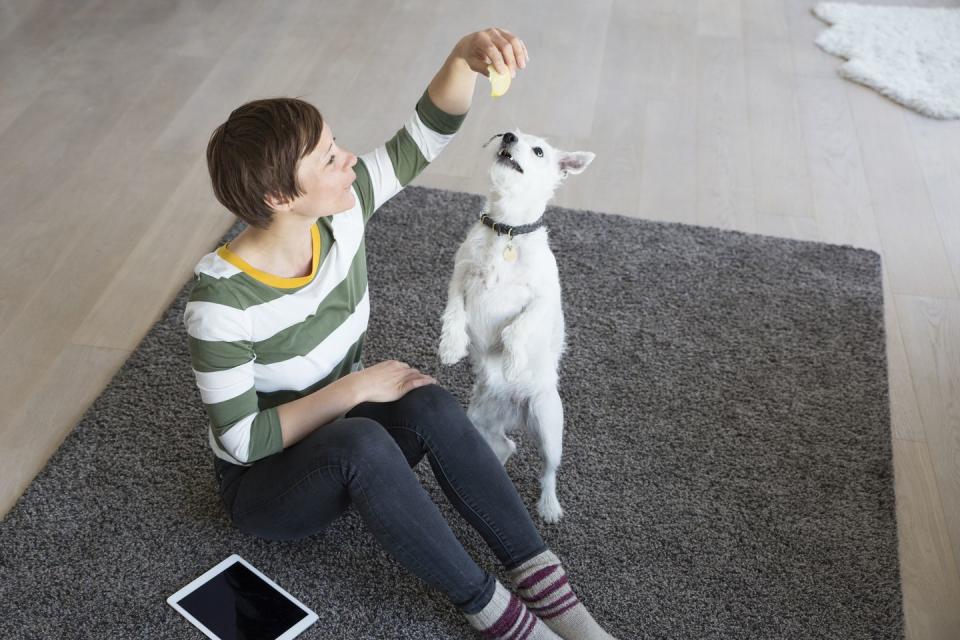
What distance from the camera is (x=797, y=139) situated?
9.78 feet

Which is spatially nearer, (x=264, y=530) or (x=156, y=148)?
(x=264, y=530)

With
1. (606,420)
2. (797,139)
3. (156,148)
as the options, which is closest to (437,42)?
(156,148)

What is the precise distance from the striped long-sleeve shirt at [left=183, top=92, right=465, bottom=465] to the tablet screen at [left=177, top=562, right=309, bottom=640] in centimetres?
27

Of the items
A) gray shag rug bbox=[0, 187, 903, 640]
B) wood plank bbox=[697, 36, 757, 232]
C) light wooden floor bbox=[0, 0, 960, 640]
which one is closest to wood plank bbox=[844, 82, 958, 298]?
light wooden floor bbox=[0, 0, 960, 640]

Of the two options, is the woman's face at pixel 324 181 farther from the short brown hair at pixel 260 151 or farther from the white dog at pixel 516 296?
the white dog at pixel 516 296

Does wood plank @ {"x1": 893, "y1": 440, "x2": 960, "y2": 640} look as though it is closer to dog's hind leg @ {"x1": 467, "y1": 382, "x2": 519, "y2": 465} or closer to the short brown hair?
dog's hind leg @ {"x1": 467, "y1": 382, "x2": 519, "y2": 465}

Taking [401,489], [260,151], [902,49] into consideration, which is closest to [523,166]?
[260,151]

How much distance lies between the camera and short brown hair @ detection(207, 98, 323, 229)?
1297 millimetres

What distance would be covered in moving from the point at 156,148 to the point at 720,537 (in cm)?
215

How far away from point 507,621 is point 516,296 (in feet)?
1.85

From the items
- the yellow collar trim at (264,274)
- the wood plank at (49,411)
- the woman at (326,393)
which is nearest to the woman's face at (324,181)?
the woman at (326,393)

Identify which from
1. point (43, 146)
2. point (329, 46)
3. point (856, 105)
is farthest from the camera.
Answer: point (329, 46)

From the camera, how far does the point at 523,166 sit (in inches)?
59.4

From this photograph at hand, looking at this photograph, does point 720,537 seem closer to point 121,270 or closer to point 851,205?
point 851,205
